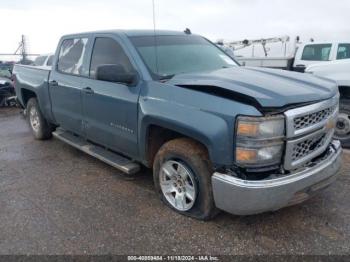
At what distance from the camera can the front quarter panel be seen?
2.90m

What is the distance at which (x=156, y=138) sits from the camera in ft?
12.5

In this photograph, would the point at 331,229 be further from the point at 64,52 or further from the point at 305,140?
the point at 64,52

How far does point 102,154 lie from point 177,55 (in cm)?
157

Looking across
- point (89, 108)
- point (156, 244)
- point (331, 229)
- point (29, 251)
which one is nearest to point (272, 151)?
point (331, 229)

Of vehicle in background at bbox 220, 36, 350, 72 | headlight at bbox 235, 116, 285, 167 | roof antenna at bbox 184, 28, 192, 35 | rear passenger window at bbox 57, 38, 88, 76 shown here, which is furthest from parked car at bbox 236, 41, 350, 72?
headlight at bbox 235, 116, 285, 167

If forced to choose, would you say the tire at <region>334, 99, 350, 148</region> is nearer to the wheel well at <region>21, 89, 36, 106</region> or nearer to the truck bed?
the truck bed

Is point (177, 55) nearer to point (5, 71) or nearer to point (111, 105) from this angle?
point (111, 105)

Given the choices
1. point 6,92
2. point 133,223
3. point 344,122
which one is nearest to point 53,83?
point 133,223

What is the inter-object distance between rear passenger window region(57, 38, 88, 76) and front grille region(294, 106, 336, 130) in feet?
9.43

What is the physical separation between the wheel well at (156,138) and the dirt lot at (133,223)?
1.74ft

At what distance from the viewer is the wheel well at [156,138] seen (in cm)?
370

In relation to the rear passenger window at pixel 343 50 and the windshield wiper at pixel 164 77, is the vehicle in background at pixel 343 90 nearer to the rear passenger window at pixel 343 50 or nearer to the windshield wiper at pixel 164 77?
the windshield wiper at pixel 164 77

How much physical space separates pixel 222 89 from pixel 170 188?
1.24 metres

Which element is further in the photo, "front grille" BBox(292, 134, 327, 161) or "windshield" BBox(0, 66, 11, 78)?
"windshield" BBox(0, 66, 11, 78)
